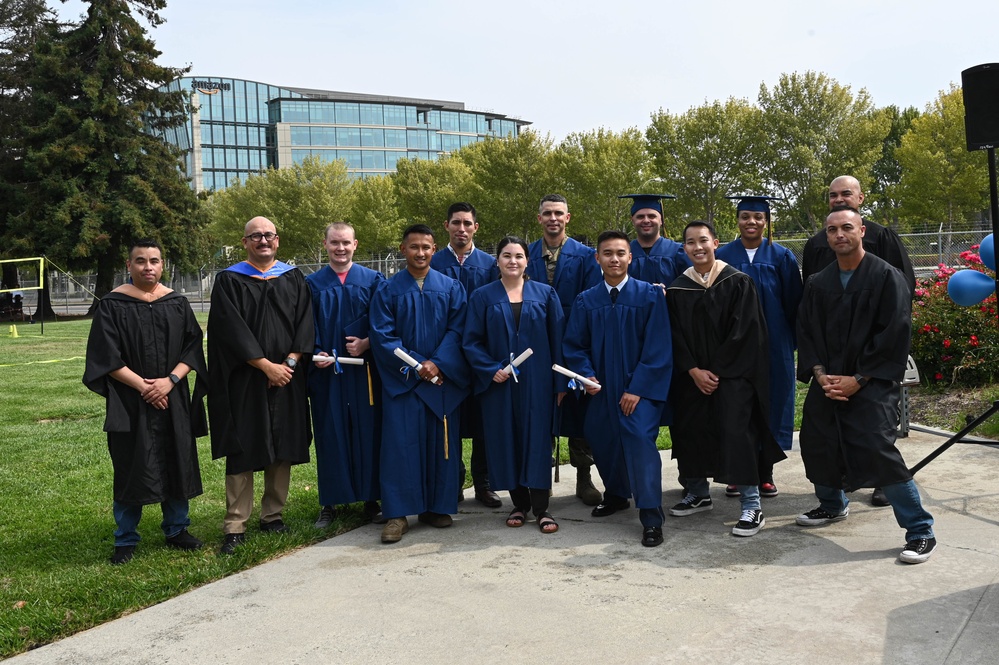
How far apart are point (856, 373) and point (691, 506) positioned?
4.75 ft

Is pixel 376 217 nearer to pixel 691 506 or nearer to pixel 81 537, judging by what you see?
pixel 81 537

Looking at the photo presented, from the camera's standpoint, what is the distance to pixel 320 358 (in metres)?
5.50

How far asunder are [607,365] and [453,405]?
102cm

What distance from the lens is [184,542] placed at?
17.3 feet

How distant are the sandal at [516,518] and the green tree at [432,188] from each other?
125 ft

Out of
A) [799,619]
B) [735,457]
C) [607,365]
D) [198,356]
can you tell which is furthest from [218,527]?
[799,619]

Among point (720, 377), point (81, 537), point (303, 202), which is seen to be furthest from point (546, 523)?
point (303, 202)

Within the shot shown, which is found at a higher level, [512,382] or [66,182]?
[66,182]

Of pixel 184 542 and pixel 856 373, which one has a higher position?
pixel 856 373

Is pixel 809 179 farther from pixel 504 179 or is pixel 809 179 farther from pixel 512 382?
pixel 512 382

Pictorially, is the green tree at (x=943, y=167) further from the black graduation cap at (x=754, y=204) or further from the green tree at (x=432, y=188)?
the black graduation cap at (x=754, y=204)

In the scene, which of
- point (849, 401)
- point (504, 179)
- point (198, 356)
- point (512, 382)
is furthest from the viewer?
point (504, 179)

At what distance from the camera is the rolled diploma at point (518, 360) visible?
5418mm

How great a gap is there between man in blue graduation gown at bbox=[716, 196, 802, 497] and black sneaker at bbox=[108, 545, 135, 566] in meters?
4.03
